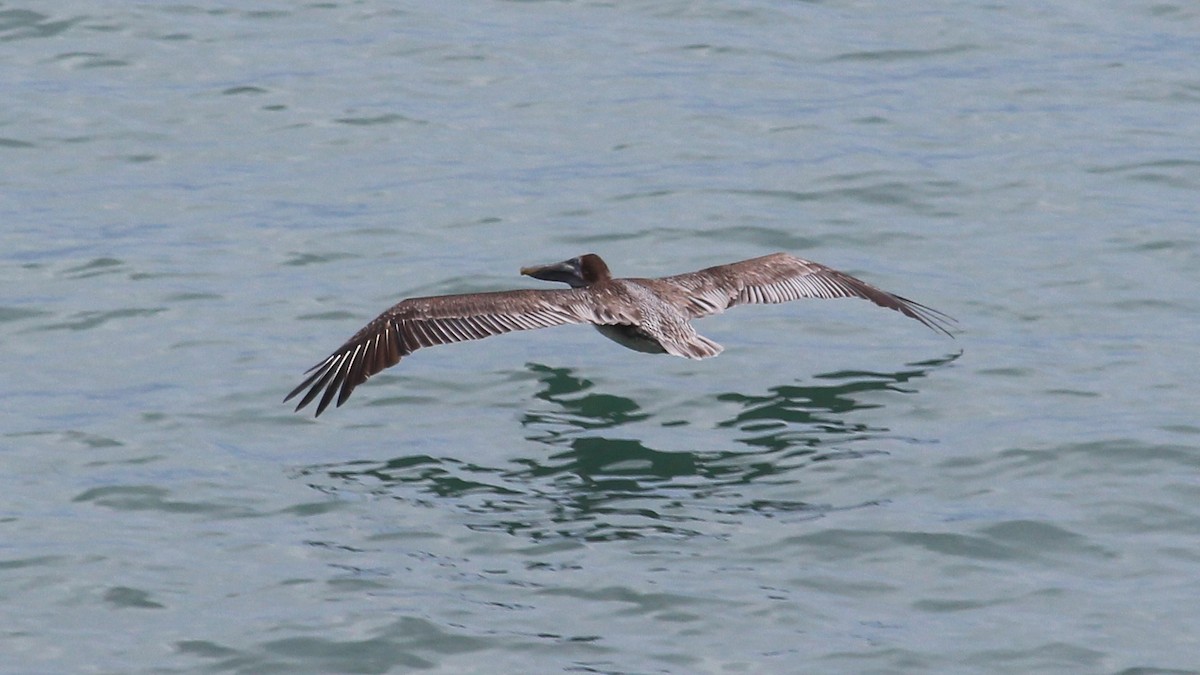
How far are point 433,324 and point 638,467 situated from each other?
152 cm

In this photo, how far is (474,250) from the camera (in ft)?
47.6

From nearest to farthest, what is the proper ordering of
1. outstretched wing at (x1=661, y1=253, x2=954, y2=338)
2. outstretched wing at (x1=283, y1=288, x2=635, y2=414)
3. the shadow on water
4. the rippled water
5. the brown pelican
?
the rippled water, the shadow on water, outstretched wing at (x1=283, y1=288, x2=635, y2=414), the brown pelican, outstretched wing at (x1=661, y1=253, x2=954, y2=338)

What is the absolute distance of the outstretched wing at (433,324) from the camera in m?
10.9

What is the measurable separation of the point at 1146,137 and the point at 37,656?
11.4 m

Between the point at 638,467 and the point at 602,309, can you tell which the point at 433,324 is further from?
the point at 638,467

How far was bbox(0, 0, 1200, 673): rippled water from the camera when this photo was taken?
8.85 metres

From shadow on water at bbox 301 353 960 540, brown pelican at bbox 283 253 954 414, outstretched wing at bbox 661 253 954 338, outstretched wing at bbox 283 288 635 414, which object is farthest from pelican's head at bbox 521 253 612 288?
shadow on water at bbox 301 353 960 540

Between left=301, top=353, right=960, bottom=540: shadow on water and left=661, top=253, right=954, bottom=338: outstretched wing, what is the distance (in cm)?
87

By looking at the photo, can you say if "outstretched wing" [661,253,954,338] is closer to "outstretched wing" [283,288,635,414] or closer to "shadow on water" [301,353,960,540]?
"shadow on water" [301,353,960,540]

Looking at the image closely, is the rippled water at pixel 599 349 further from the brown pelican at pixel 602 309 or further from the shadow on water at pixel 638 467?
the brown pelican at pixel 602 309

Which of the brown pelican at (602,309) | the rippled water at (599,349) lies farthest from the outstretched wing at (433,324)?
the rippled water at (599,349)

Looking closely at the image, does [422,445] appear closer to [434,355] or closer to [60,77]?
[434,355]

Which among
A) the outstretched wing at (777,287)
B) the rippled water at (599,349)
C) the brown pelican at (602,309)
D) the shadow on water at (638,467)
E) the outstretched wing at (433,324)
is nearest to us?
the rippled water at (599,349)

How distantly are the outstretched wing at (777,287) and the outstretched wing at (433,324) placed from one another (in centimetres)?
97
